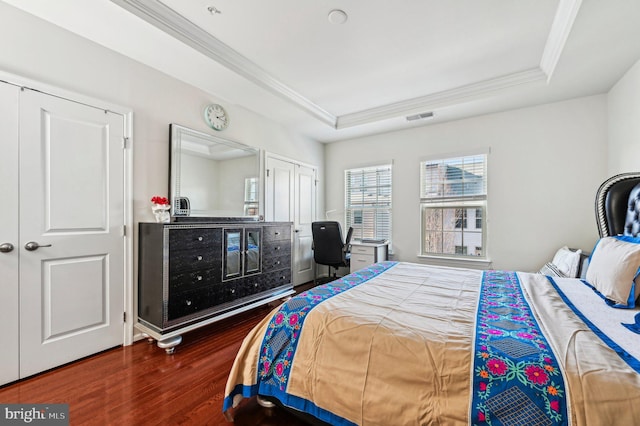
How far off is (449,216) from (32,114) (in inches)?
180

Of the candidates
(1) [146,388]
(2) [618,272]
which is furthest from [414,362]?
(1) [146,388]

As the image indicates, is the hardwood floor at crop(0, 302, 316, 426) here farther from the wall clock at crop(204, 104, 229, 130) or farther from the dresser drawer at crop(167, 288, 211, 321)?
the wall clock at crop(204, 104, 229, 130)

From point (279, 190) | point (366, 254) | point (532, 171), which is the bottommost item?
point (366, 254)

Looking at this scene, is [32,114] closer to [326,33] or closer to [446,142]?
[326,33]

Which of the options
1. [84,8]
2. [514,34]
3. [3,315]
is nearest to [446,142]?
[514,34]

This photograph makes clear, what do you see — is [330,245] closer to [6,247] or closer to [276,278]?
[276,278]

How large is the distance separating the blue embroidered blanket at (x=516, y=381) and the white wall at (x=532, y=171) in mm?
2805

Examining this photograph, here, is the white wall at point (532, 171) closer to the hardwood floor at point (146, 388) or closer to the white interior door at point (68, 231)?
the hardwood floor at point (146, 388)

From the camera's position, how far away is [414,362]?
3.71ft

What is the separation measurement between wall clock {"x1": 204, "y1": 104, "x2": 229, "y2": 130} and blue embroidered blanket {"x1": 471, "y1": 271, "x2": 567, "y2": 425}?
324cm

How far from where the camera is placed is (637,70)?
7.91 feet

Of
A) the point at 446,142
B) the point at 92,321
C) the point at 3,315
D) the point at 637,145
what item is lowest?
the point at 92,321

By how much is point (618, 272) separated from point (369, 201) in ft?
11.0

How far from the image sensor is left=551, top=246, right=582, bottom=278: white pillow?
101 inches
